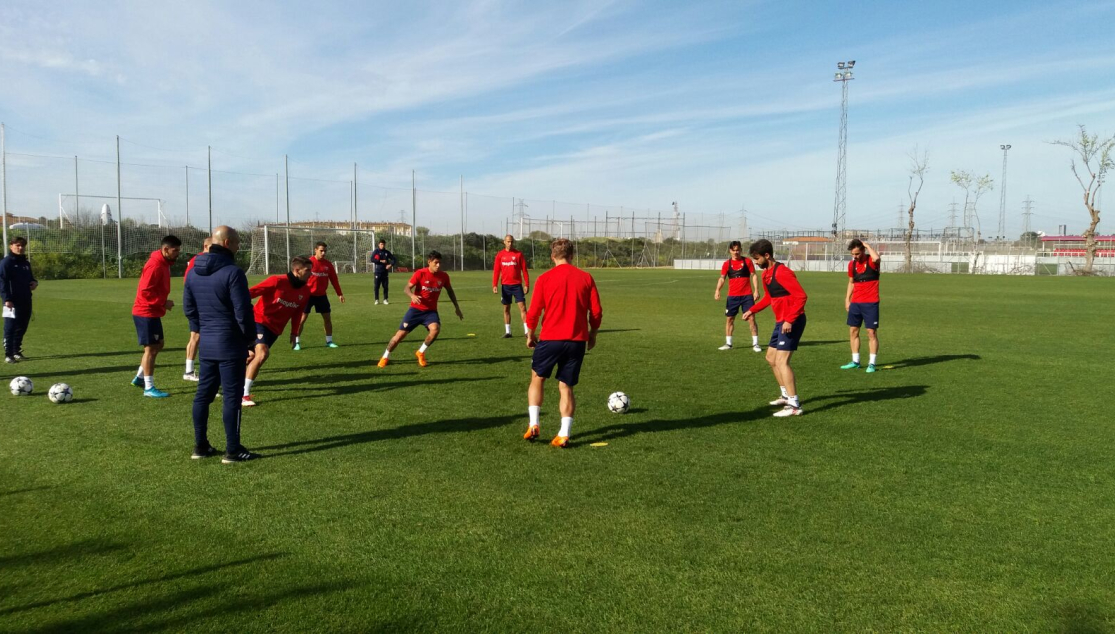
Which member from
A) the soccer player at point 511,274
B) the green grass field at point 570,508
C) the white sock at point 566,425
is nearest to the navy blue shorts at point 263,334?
the green grass field at point 570,508

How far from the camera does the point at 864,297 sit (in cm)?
1144

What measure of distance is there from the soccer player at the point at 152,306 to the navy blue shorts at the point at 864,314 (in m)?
9.86

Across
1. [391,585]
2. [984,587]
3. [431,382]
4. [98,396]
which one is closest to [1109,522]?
[984,587]

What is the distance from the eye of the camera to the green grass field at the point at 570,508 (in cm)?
376

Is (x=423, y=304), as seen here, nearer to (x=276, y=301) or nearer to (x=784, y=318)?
(x=276, y=301)

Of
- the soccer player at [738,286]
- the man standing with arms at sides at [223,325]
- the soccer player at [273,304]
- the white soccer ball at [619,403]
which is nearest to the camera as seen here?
the man standing with arms at sides at [223,325]

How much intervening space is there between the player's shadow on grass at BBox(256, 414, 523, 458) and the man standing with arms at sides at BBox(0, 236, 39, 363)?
794 cm

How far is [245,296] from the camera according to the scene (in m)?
5.97

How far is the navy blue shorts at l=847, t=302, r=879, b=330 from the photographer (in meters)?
11.4

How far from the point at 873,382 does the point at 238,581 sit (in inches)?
351

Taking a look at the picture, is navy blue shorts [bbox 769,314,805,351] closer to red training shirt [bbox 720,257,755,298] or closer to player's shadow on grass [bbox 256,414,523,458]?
player's shadow on grass [bbox 256,414,523,458]

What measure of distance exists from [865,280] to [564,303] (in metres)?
6.72

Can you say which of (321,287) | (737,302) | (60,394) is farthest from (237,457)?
(737,302)

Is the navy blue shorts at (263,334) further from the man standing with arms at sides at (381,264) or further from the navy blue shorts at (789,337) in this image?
the man standing with arms at sides at (381,264)
